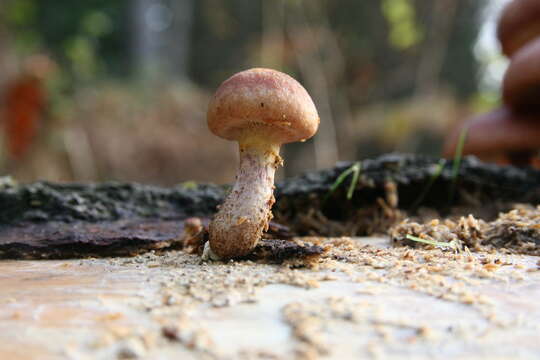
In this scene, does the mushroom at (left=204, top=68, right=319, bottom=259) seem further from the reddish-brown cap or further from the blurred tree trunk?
the blurred tree trunk

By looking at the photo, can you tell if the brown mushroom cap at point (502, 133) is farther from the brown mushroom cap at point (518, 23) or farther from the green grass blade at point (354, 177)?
the green grass blade at point (354, 177)

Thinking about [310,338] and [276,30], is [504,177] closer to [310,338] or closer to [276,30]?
[310,338]

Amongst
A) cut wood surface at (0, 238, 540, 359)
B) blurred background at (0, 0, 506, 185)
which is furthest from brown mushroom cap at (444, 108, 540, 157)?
blurred background at (0, 0, 506, 185)

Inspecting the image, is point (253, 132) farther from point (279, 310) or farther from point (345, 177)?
point (345, 177)

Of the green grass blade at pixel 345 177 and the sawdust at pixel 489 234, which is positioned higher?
the green grass blade at pixel 345 177

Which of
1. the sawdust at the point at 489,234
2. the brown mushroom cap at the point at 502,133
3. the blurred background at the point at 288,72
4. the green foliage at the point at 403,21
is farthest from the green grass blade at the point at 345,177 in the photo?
the blurred background at the point at 288,72

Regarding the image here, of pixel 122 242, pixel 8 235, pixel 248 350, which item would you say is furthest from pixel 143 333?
pixel 8 235
